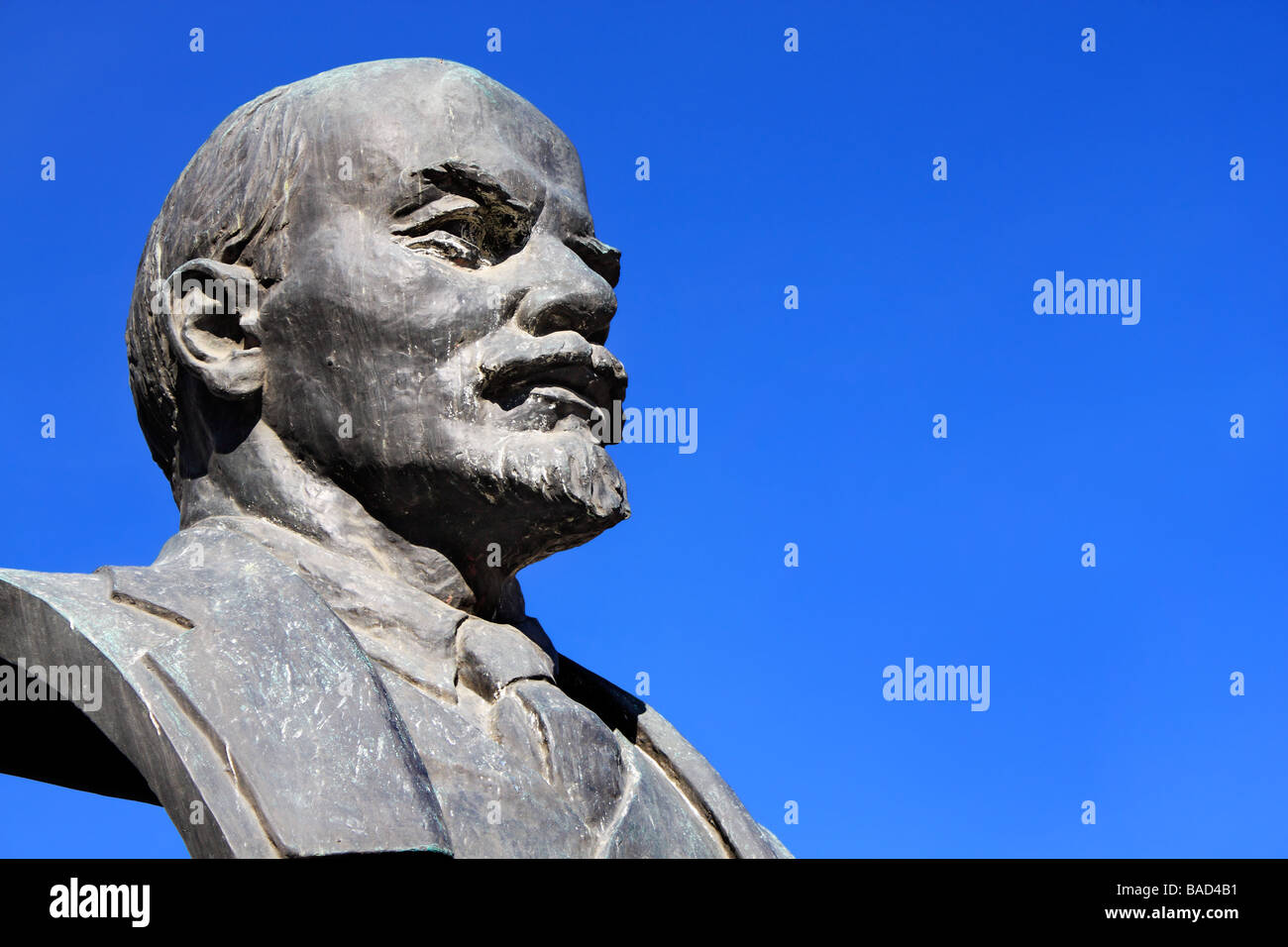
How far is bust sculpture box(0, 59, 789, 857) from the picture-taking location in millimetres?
5027

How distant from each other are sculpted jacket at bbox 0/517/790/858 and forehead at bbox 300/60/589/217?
4.13ft

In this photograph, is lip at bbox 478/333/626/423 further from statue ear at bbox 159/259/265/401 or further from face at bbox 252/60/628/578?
statue ear at bbox 159/259/265/401

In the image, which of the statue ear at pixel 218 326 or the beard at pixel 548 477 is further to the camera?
the statue ear at pixel 218 326

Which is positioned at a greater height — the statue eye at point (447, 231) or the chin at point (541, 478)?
the statue eye at point (447, 231)

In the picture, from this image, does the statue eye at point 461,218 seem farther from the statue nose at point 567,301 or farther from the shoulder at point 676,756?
the shoulder at point 676,756

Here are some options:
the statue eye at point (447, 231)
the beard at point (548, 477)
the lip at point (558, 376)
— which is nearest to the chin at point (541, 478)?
the beard at point (548, 477)

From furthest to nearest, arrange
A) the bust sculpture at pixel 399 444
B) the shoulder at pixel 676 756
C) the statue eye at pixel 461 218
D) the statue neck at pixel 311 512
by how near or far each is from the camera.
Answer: the shoulder at pixel 676 756
the statue eye at pixel 461 218
the statue neck at pixel 311 512
the bust sculpture at pixel 399 444

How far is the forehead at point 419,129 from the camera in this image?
567 centimetres

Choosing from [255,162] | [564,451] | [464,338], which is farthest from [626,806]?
[255,162]

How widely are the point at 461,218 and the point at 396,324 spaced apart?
459mm

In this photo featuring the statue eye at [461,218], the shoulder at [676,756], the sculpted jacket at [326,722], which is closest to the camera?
the sculpted jacket at [326,722]

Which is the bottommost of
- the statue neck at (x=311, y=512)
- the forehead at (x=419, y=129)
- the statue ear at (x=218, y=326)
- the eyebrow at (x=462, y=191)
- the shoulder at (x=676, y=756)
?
→ the shoulder at (x=676, y=756)

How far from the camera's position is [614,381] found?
5.82 m
